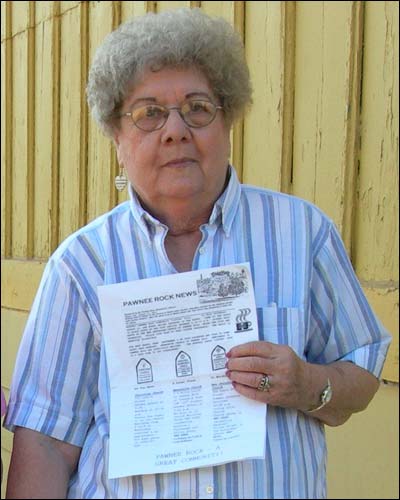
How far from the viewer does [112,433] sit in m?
2.04

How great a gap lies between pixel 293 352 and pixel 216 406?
22cm

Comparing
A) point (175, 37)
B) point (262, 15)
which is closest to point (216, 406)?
point (175, 37)

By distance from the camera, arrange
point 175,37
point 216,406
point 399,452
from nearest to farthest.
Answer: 1. point 216,406
2. point 175,37
3. point 399,452

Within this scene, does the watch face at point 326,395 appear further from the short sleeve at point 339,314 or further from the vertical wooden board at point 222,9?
the vertical wooden board at point 222,9

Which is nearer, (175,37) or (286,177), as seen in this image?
(175,37)

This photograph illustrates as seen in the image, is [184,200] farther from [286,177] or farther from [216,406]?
[286,177]

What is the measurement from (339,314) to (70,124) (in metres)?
3.69

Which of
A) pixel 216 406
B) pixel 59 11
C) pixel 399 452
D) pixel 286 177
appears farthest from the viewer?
pixel 59 11

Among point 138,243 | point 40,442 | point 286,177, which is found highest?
point 286,177

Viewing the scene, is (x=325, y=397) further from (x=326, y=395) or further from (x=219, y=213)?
(x=219, y=213)

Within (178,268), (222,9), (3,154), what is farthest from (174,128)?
(3,154)

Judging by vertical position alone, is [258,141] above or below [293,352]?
above

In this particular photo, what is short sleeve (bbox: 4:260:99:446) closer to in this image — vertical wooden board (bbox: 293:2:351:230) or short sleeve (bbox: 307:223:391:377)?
short sleeve (bbox: 307:223:391:377)

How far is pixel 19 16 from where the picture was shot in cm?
619
